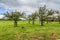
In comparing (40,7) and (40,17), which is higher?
(40,7)

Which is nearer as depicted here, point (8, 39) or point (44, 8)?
point (8, 39)

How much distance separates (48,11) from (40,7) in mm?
3247

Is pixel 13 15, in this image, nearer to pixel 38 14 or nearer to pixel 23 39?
pixel 38 14

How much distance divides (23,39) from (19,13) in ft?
106

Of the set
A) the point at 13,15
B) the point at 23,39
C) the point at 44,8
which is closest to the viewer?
the point at 23,39

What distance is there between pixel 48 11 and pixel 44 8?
186 centimetres

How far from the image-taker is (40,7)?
187 feet

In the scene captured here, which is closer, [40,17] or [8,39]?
[8,39]

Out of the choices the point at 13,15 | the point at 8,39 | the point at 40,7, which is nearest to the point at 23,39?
the point at 8,39

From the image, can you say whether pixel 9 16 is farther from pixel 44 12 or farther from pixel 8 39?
pixel 8 39

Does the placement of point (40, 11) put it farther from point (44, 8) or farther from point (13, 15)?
point (13, 15)

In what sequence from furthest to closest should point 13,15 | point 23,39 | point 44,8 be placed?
point 44,8, point 13,15, point 23,39

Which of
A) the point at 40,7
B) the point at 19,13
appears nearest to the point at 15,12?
the point at 19,13

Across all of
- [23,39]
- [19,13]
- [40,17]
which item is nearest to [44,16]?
[40,17]
